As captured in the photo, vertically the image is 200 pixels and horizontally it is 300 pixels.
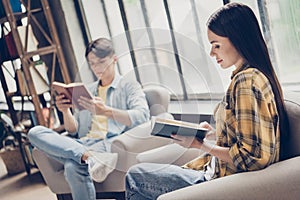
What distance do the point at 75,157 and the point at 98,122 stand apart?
24 cm

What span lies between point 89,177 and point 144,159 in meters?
0.57

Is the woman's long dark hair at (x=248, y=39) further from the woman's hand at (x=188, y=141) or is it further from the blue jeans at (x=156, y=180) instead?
the blue jeans at (x=156, y=180)

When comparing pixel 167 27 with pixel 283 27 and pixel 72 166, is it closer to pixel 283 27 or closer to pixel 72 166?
pixel 283 27

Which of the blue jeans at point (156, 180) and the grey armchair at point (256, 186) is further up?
the grey armchair at point (256, 186)

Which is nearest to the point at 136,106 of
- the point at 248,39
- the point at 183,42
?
the point at 183,42

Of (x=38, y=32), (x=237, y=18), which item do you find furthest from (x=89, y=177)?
(x=38, y=32)

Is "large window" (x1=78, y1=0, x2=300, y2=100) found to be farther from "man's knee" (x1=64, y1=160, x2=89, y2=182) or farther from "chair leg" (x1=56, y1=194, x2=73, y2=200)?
"chair leg" (x1=56, y1=194, x2=73, y2=200)

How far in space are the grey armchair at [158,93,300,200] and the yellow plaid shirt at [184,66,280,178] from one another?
0.14 ft

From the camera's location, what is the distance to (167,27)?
3.27 meters

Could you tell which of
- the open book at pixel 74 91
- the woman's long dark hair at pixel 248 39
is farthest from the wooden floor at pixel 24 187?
the woman's long dark hair at pixel 248 39

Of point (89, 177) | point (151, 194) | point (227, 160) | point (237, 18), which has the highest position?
point (237, 18)

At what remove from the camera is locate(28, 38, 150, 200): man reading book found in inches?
95.3

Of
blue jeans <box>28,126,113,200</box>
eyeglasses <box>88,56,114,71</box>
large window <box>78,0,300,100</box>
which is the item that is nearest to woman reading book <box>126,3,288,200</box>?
large window <box>78,0,300,100</box>

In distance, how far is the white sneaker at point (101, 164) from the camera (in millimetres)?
2375
